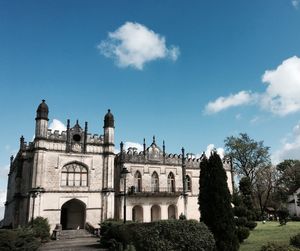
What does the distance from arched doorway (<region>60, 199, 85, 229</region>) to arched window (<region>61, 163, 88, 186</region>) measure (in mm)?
2596

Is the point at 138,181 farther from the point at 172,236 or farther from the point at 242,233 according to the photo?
the point at 172,236

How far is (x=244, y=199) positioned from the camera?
29.0 meters

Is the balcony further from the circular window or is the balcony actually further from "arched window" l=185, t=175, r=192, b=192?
the circular window

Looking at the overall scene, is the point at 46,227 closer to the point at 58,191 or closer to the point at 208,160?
the point at 58,191

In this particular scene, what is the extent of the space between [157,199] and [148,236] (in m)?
23.1

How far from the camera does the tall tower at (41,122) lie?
32938 millimetres

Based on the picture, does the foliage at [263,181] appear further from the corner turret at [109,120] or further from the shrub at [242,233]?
the shrub at [242,233]

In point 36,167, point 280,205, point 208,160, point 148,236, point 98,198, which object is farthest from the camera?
point 280,205

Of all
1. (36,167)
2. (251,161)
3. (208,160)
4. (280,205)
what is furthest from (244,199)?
(280,205)

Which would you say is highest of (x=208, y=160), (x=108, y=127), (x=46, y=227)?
(x=108, y=127)

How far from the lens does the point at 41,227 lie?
29109mm

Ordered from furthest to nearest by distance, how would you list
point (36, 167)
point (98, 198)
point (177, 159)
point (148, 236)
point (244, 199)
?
point (177, 159) < point (98, 198) < point (36, 167) < point (244, 199) < point (148, 236)

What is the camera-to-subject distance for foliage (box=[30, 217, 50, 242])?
92.2ft

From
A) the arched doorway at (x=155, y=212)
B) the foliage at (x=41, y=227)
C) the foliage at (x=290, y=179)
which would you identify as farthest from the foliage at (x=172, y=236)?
the foliage at (x=290, y=179)
